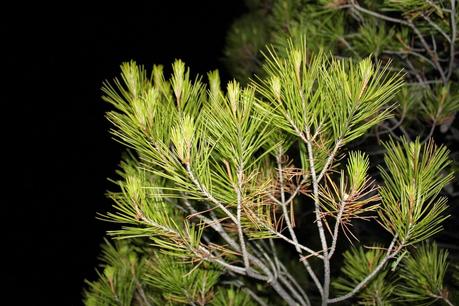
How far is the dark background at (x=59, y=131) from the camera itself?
2447mm

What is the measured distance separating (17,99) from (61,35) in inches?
18.1

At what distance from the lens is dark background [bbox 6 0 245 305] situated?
245 centimetres

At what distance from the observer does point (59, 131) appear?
257cm

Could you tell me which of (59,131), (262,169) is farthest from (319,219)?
(59,131)

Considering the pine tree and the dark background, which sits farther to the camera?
the dark background

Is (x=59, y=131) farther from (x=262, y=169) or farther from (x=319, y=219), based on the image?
(x=319, y=219)

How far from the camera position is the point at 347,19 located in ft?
3.55

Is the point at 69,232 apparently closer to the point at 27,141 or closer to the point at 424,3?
the point at 27,141

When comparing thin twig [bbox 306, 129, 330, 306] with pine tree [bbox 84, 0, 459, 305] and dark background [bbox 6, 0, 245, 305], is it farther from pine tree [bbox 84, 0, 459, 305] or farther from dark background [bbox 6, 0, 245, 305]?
dark background [bbox 6, 0, 245, 305]

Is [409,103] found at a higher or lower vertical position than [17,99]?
lower

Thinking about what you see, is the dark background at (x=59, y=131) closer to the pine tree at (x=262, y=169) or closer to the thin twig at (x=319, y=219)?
the pine tree at (x=262, y=169)

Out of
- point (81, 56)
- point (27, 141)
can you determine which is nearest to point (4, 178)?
point (27, 141)

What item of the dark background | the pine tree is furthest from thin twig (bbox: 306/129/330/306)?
the dark background

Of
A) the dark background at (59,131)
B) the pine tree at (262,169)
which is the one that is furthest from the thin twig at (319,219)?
the dark background at (59,131)
